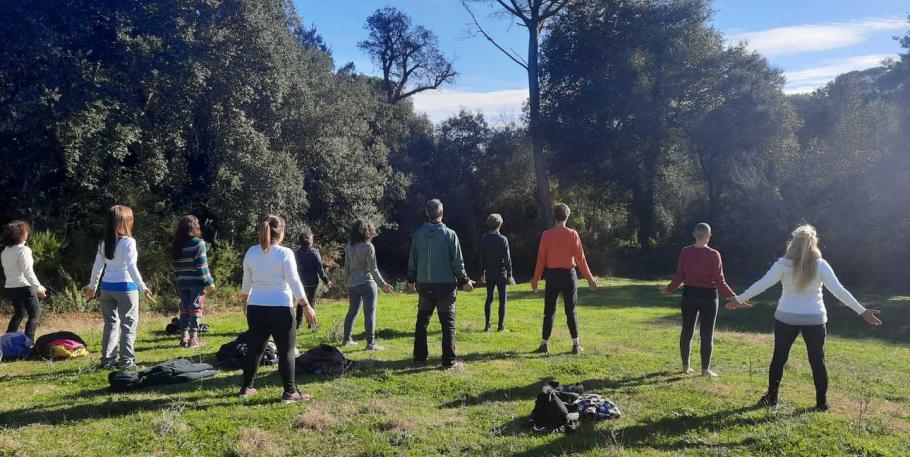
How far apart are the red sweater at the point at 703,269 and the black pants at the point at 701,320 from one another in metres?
0.17

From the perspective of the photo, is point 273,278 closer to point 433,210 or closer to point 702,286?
point 433,210

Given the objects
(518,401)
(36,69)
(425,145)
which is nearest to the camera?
(518,401)

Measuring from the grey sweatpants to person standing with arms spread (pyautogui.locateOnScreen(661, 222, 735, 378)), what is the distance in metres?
6.53

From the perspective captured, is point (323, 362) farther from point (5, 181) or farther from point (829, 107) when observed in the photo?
point (829, 107)

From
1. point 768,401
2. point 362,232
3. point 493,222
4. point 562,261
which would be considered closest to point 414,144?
point 493,222

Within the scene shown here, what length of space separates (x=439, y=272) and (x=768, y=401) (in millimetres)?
3798

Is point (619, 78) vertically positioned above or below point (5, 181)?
above

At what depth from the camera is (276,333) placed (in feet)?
18.5

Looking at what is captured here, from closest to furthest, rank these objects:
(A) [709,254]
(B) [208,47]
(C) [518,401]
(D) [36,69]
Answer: (C) [518,401], (A) [709,254], (D) [36,69], (B) [208,47]

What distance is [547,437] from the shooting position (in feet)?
16.2

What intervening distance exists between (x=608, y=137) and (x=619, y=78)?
9.19 feet

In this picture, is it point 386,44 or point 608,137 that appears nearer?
point 608,137

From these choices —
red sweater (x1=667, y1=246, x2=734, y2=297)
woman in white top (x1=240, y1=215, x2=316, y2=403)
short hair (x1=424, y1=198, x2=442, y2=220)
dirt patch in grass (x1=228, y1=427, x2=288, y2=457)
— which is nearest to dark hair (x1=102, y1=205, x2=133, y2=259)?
woman in white top (x1=240, y1=215, x2=316, y2=403)

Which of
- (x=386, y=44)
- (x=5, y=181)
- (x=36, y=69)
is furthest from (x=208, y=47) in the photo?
(x=386, y=44)
